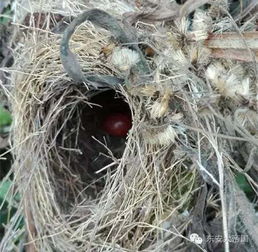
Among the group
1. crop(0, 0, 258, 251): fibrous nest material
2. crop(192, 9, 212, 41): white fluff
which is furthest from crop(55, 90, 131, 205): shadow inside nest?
crop(192, 9, 212, 41): white fluff

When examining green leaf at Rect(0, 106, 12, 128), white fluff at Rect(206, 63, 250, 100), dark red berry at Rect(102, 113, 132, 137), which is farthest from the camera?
green leaf at Rect(0, 106, 12, 128)

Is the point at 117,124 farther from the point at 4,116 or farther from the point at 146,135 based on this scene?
the point at 4,116

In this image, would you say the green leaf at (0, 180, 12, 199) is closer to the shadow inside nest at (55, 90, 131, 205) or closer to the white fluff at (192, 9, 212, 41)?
the shadow inside nest at (55, 90, 131, 205)

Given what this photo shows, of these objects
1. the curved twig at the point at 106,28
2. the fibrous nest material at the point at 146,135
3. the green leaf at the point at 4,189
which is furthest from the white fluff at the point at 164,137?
the green leaf at the point at 4,189

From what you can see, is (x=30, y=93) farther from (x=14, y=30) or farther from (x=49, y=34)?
(x=14, y=30)

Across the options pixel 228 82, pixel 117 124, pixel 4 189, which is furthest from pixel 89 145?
pixel 228 82

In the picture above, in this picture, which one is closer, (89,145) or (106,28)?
(106,28)
